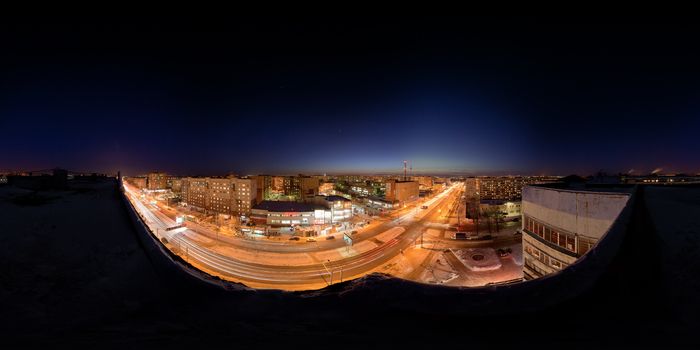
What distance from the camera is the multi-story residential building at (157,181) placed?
8532 centimetres

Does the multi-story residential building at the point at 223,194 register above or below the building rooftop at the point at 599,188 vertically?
below

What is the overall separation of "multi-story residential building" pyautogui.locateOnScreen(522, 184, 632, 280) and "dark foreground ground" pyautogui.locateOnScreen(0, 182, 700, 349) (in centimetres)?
231

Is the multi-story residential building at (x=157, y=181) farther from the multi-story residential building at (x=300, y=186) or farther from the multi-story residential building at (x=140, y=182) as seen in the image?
the multi-story residential building at (x=300, y=186)

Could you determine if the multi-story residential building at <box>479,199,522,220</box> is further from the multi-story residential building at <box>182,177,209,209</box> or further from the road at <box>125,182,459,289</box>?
the multi-story residential building at <box>182,177,209,209</box>

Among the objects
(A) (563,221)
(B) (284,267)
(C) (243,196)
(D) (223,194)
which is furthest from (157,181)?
(A) (563,221)

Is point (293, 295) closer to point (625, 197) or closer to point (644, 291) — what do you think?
point (644, 291)

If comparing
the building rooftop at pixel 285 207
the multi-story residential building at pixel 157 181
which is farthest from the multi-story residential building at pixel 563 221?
the multi-story residential building at pixel 157 181

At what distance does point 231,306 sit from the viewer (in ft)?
8.82

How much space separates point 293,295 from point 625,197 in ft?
23.6

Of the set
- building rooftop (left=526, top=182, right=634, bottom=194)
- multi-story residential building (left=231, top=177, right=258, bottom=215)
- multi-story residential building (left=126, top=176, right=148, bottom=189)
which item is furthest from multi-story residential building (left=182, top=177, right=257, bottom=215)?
multi-story residential building (left=126, top=176, right=148, bottom=189)

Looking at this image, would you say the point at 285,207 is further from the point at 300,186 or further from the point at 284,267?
the point at 300,186

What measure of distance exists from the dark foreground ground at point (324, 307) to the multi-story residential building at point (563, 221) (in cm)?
231

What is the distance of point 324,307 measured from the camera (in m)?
2.67

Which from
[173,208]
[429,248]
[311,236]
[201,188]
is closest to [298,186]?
[201,188]
